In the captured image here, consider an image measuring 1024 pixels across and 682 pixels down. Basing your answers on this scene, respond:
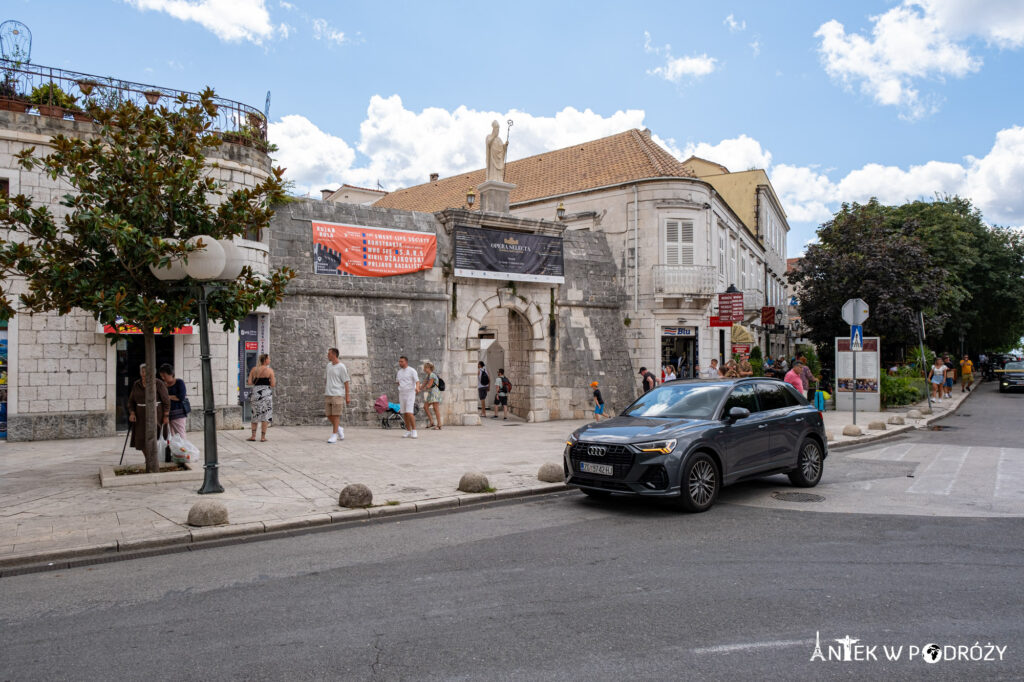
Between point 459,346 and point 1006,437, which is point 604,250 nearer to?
point 459,346

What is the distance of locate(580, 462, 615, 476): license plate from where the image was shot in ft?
25.2

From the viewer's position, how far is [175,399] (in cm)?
1000

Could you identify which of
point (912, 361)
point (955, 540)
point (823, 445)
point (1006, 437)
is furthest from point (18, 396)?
point (912, 361)

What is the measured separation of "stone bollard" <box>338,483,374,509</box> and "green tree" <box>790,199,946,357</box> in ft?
82.8

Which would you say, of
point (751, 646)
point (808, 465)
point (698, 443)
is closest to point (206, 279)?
point (698, 443)

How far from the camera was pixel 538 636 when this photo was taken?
4188 mm

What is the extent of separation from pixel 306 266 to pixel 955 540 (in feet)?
45.6

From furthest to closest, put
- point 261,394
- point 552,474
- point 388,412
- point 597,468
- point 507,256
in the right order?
point 507,256 → point 388,412 → point 261,394 → point 552,474 → point 597,468

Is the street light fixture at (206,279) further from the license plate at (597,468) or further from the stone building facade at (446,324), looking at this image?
the stone building facade at (446,324)

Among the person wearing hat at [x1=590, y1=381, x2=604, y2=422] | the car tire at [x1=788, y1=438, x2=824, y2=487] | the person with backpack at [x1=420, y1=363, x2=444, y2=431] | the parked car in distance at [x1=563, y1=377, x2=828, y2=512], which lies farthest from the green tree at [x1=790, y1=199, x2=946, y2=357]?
the parked car in distance at [x1=563, y1=377, x2=828, y2=512]

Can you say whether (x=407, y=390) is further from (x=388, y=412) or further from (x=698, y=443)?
(x=698, y=443)

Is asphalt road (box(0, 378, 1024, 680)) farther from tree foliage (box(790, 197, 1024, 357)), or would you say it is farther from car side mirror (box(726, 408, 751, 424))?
tree foliage (box(790, 197, 1024, 357))

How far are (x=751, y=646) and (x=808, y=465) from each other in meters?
5.99

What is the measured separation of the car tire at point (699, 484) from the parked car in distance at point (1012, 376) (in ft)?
104
